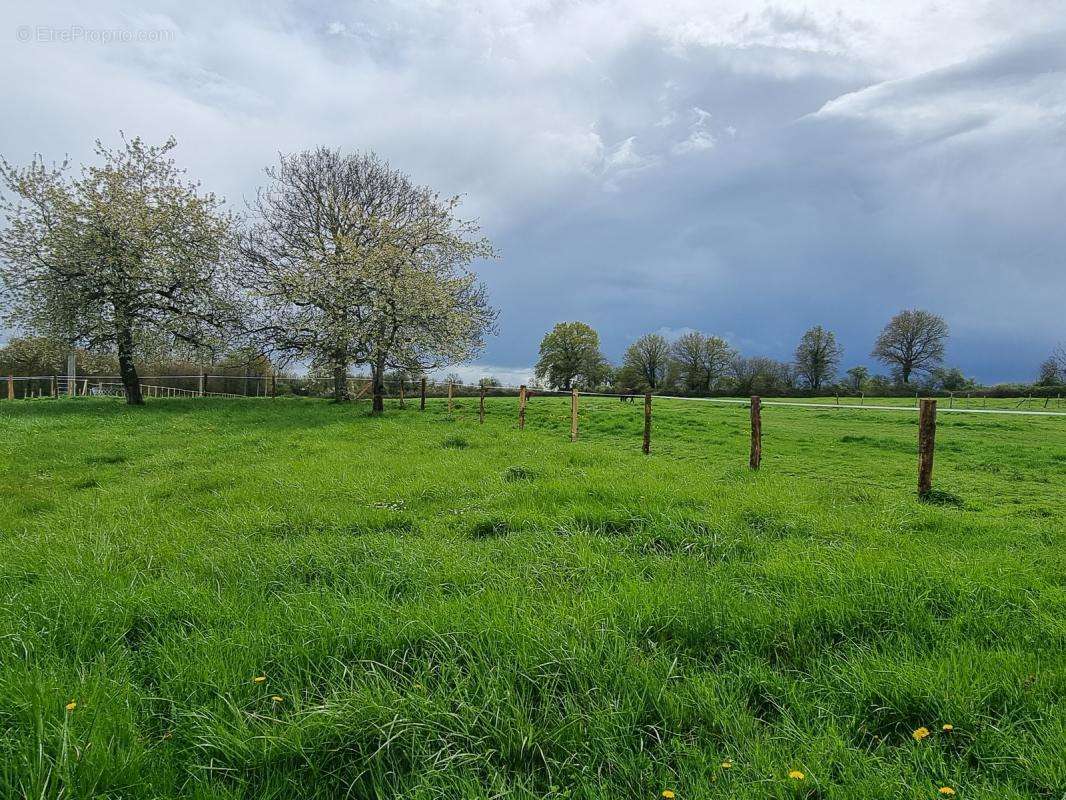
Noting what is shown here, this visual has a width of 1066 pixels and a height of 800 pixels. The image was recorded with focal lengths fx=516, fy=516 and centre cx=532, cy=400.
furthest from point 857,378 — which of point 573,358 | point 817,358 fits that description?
point 573,358

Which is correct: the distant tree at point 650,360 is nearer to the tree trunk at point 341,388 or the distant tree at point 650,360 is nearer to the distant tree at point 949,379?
the distant tree at point 949,379

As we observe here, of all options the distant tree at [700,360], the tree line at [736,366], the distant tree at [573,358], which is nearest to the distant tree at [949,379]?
the tree line at [736,366]

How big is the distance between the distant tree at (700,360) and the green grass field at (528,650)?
7208 cm

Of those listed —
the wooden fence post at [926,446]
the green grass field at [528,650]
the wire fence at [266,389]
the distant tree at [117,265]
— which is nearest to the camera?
the green grass field at [528,650]

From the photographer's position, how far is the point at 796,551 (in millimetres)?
4461

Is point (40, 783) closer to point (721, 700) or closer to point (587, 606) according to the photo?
point (587, 606)

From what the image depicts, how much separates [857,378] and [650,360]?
2849 cm

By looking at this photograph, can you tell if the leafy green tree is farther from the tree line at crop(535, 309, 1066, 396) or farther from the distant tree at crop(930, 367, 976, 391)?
the distant tree at crop(930, 367, 976, 391)

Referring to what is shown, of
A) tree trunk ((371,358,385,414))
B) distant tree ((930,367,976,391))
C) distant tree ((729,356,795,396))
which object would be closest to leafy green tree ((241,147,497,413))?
tree trunk ((371,358,385,414))

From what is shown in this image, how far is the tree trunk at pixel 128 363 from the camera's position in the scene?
24.7 m

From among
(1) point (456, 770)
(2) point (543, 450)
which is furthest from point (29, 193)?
(1) point (456, 770)

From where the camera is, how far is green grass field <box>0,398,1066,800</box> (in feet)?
6.43

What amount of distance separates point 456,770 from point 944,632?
9.49 feet

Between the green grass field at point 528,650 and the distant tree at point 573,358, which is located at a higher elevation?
the distant tree at point 573,358
